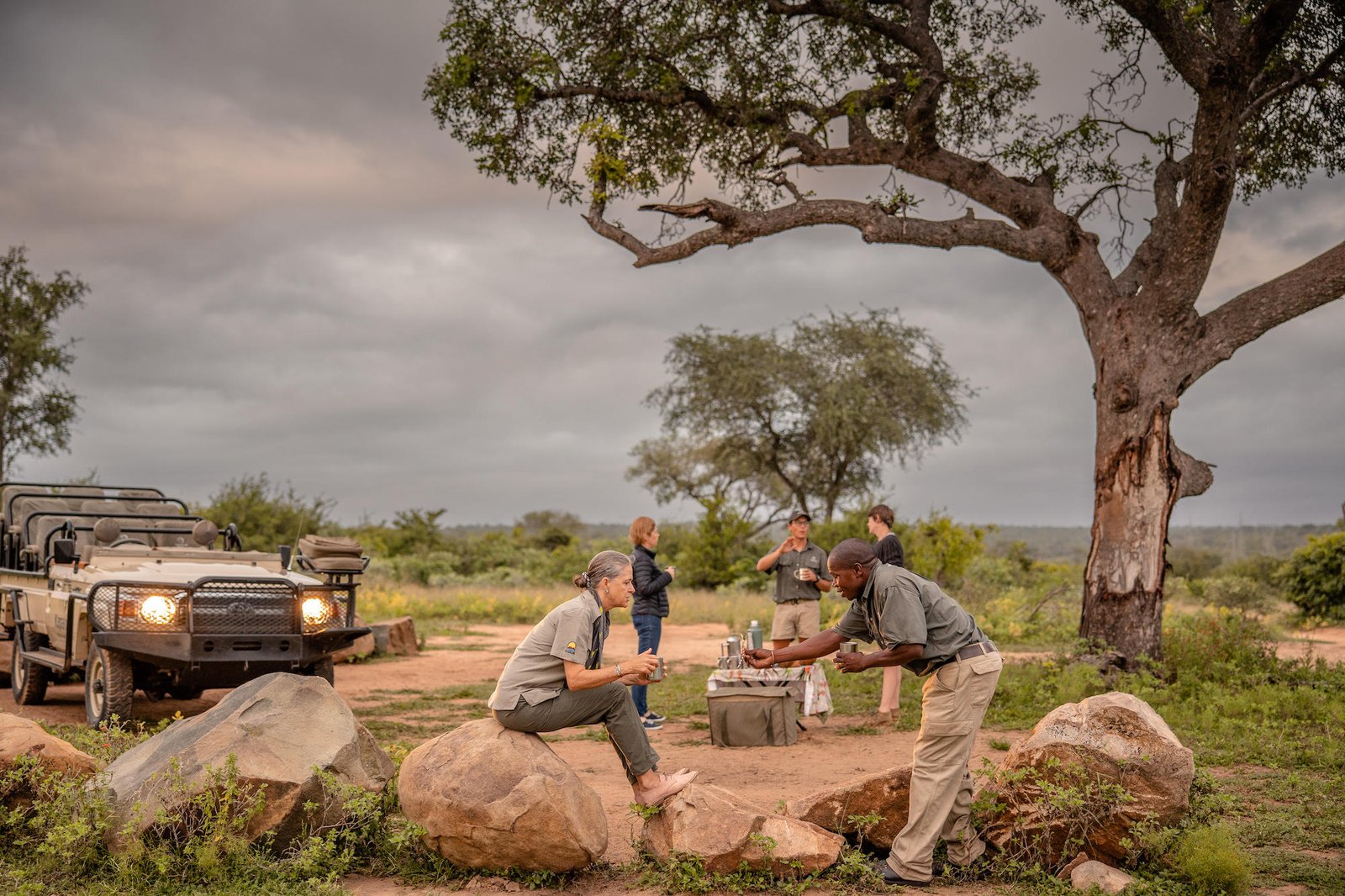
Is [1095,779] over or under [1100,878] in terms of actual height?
over

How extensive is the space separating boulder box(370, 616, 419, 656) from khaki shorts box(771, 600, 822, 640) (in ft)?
27.1

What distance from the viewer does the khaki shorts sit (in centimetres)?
1120

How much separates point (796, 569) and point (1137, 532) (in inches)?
192

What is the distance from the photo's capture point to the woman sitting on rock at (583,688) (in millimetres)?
5906

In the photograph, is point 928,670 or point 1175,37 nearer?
point 928,670

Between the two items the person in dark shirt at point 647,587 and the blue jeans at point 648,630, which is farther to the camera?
the blue jeans at point 648,630

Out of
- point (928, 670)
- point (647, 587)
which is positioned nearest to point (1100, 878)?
point (928, 670)

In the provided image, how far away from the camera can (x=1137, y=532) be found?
13.3m

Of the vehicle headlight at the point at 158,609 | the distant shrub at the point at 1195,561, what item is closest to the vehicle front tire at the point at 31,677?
the vehicle headlight at the point at 158,609

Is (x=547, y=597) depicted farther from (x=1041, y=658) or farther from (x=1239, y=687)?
(x=1239, y=687)

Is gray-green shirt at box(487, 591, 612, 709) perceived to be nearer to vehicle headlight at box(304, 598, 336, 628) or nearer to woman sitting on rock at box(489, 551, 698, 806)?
woman sitting on rock at box(489, 551, 698, 806)

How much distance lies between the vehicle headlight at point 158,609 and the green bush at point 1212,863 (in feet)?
24.7

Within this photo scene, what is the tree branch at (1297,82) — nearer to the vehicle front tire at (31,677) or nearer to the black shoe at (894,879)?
the black shoe at (894,879)

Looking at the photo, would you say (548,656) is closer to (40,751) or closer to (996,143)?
(40,751)
